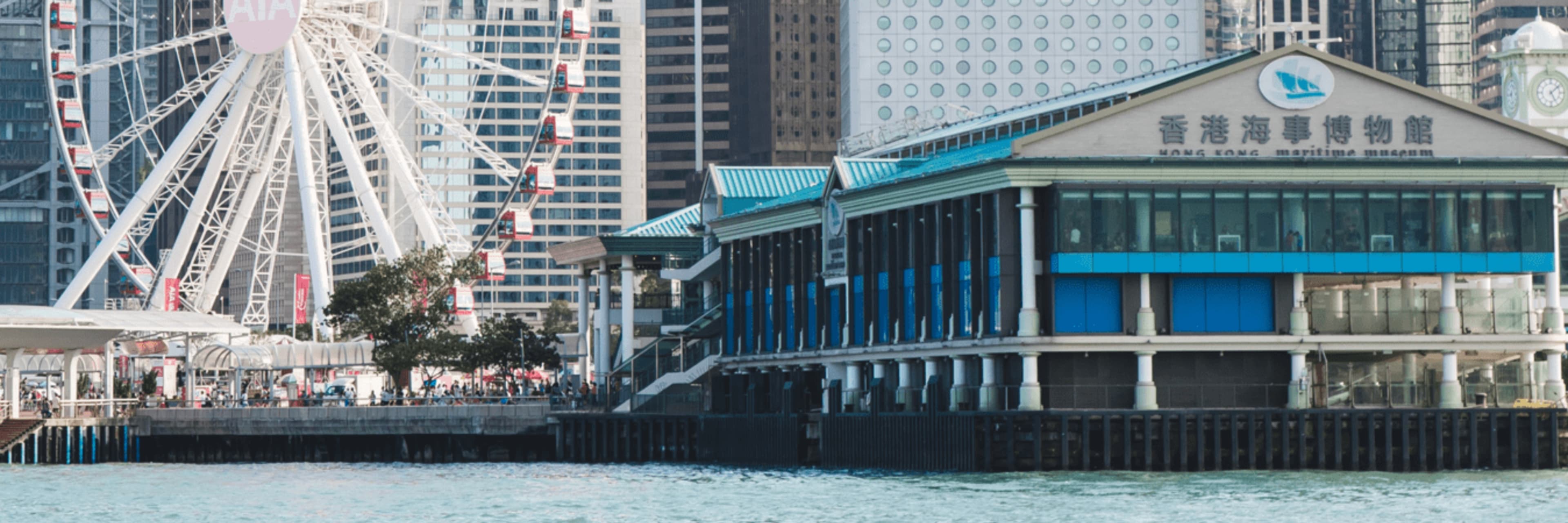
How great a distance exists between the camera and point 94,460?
107 m

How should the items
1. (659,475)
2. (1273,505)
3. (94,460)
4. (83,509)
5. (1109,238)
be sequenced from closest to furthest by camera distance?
1. (1273,505)
2. (83,509)
3. (1109,238)
4. (659,475)
5. (94,460)

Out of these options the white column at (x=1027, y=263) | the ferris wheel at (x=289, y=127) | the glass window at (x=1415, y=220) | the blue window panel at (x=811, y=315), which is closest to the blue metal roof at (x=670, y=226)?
the ferris wheel at (x=289, y=127)

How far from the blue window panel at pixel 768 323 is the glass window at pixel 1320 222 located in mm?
26240

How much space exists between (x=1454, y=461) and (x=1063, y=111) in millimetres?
39041

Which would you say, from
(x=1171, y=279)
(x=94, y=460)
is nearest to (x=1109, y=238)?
(x=1171, y=279)

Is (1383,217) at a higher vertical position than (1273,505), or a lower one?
higher

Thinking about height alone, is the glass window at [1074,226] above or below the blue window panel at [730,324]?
above

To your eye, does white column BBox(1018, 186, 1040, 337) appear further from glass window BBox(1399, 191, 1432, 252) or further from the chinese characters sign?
glass window BBox(1399, 191, 1432, 252)

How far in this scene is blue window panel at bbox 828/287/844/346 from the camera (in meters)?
92.2

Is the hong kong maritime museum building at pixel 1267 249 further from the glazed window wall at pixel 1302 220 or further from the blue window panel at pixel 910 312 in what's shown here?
the blue window panel at pixel 910 312

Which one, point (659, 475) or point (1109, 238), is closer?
point (1109, 238)

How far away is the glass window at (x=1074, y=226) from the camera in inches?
3051

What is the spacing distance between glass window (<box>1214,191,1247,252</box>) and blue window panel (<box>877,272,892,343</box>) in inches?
547

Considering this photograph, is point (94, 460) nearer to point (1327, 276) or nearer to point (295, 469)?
point (295, 469)
